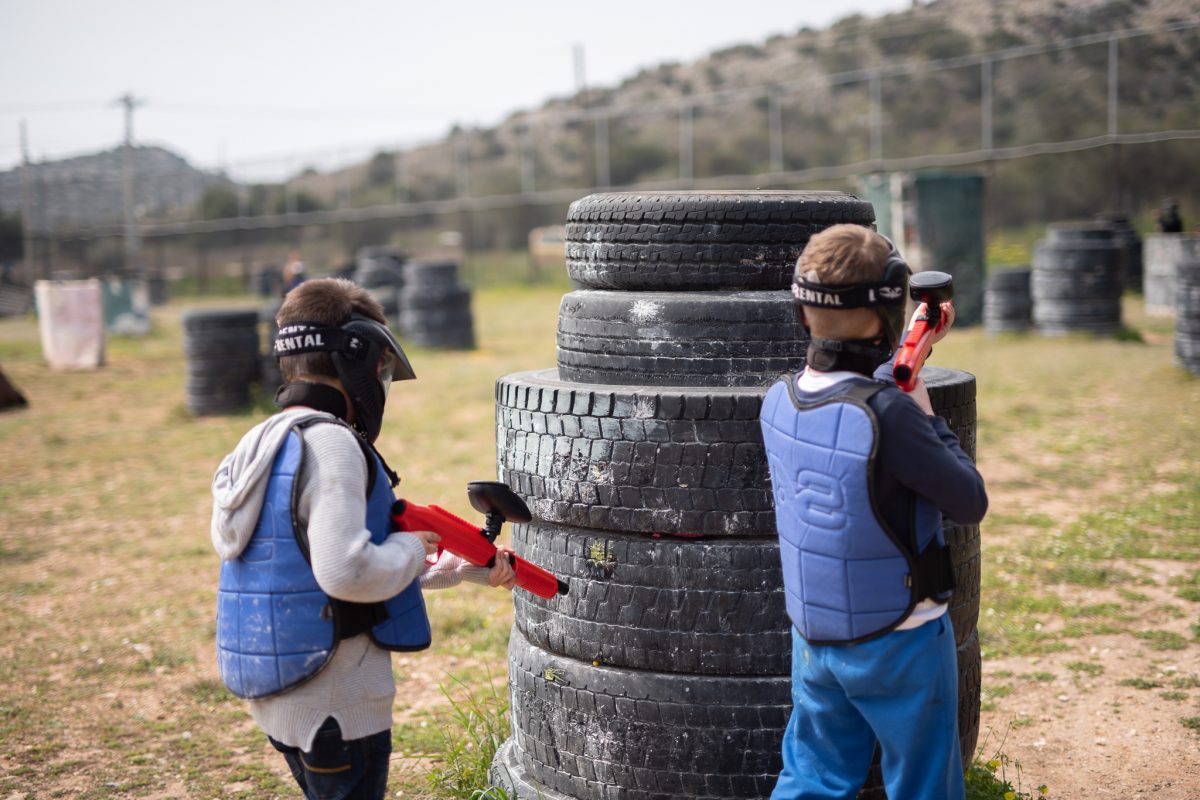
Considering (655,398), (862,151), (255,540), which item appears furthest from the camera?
(862,151)

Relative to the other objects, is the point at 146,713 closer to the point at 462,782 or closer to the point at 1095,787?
the point at 462,782

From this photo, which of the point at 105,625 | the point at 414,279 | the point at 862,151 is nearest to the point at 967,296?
the point at 414,279

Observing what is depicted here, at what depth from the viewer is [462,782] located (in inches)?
161

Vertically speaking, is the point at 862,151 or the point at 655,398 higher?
the point at 862,151

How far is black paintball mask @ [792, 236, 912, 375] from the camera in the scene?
2654mm

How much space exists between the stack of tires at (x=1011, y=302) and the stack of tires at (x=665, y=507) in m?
A: 15.0

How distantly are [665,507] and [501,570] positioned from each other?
0.55 m

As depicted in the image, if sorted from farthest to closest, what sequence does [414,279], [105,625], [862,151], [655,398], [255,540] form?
[862,151] < [414,279] < [105,625] < [655,398] < [255,540]

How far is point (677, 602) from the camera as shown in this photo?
10.8 ft

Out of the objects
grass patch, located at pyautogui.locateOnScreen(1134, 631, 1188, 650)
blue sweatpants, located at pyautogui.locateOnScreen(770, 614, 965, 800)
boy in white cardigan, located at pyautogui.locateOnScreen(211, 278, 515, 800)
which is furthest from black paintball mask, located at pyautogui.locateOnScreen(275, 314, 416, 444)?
grass patch, located at pyautogui.locateOnScreen(1134, 631, 1188, 650)

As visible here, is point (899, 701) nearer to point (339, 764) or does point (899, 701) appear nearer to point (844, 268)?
point (844, 268)

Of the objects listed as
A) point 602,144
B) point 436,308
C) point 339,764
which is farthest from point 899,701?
point 602,144

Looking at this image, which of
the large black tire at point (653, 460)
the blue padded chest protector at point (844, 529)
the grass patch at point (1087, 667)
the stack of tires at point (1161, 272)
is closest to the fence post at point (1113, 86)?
the stack of tires at point (1161, 272)

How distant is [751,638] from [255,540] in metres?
1.39
